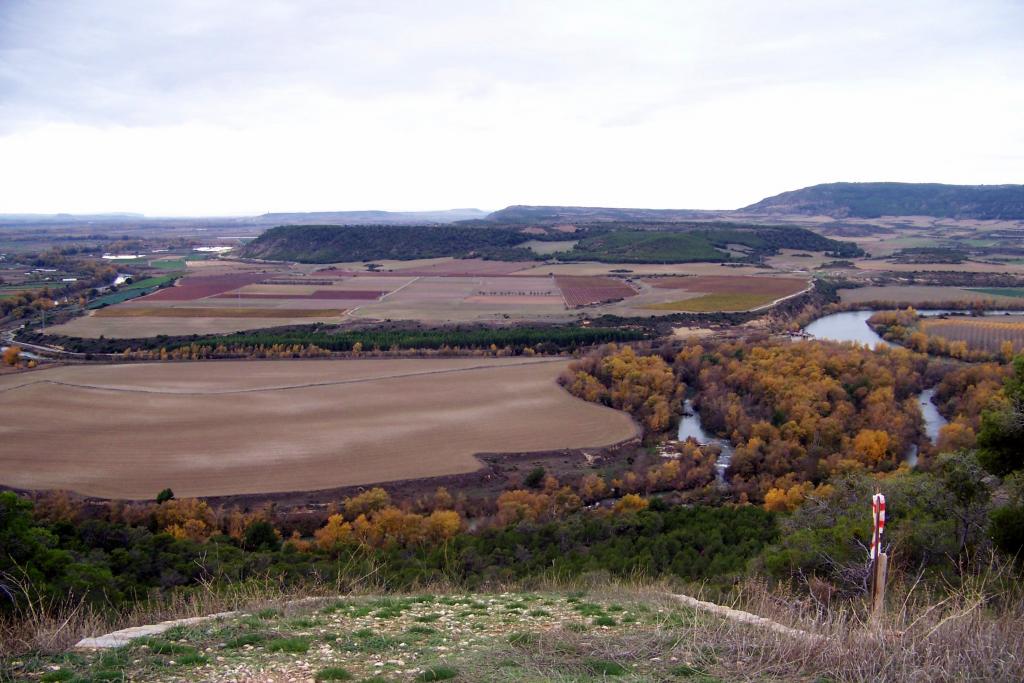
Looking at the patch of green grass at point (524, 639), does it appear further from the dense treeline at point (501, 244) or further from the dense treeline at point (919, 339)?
the dense treeline at point (501, 244)

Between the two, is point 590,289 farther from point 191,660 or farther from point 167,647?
point 191,660

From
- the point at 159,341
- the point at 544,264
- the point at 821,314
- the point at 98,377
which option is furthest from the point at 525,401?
the point at 544,264

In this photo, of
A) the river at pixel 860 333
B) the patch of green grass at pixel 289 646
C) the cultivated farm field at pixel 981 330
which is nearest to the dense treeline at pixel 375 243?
the river at pixel 860 333

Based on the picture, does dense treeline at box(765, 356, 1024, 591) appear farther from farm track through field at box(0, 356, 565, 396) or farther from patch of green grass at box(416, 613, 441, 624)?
farm track through field at box(0, 356, 565, 396)

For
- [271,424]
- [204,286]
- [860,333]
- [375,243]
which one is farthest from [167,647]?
[375,243]

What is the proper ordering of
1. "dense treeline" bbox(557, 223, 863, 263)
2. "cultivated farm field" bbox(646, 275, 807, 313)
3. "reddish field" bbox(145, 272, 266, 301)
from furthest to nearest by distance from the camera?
Result: "dense treeline" bbox(557, 223, 863, 263), "reddish field" bbox(145, 272, 266, 301), "cultivated farm field" bbox(646, 275, 807, 313)

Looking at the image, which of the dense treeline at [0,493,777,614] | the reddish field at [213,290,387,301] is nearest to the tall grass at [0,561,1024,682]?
the dense treeline at [0,493,777,614]
